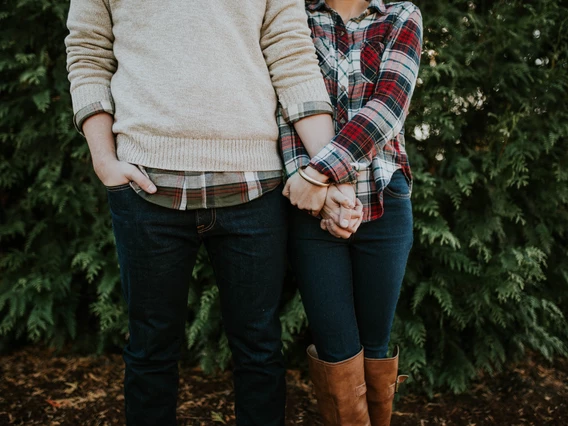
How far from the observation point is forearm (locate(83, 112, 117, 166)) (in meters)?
1.41

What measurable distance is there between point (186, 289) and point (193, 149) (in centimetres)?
44

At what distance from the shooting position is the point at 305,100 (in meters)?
1.41

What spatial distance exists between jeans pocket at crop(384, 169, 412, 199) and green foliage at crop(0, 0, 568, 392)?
0.81 m

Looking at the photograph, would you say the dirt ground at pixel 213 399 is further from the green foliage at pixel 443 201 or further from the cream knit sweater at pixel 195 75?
the cream knit sweater at pixel 195 75

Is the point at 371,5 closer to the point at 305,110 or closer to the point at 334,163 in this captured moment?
the point at 305,110

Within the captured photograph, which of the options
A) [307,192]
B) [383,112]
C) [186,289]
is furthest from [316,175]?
[186,289]

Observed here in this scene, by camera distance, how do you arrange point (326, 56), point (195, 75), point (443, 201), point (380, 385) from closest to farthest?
point (195, 75) < point (326, 56) < point (380, 385) < point (443, 201)

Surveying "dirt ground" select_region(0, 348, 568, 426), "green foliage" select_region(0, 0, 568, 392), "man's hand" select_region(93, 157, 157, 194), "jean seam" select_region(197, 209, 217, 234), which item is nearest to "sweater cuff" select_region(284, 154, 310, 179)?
"jean seam" select_region(197, 209, 217, 234)

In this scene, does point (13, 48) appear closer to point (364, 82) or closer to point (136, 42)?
point (136, 42)

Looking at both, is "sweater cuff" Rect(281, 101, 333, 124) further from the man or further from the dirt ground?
the dirt ground

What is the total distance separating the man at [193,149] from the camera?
131cm

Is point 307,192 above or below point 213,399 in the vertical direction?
above

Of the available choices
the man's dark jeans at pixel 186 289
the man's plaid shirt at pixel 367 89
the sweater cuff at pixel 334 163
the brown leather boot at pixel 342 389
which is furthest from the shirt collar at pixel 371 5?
the brown leather boot at pixel 342 389

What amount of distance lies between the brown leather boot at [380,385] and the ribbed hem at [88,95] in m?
1.16
